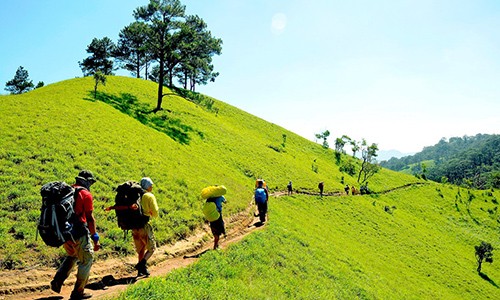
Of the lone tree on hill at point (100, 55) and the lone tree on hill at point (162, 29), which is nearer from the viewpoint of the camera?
the lone tree on hill at point (162, 29)

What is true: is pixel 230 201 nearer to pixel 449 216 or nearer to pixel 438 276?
pixel 438 276

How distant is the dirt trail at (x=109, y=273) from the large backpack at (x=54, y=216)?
2436 mm

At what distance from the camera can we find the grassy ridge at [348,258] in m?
11.5

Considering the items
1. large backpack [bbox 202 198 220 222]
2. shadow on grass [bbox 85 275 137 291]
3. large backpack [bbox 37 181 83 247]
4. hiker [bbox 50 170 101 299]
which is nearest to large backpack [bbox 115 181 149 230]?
hiker [bbox 50 170 101 299]

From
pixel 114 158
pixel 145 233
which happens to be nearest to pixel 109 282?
pixel 145 233

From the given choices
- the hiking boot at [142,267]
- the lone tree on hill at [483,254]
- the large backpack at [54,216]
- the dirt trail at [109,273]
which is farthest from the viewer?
the lone tree on hill at [483,254]

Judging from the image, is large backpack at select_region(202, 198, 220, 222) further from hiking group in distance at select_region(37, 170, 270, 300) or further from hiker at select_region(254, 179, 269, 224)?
hiker at select_region(254, 179, 269, 224)

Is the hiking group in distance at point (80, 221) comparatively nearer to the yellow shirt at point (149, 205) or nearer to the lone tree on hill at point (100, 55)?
the yellow shirt at point (149, 205)

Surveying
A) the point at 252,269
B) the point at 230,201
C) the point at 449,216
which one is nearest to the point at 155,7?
the point at 230,201

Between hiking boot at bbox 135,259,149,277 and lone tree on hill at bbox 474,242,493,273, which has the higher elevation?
hiking boot at bbox 135,259,149,277

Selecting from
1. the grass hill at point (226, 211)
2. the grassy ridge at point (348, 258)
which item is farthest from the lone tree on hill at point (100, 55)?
the grassy ridge at point (348, 258)

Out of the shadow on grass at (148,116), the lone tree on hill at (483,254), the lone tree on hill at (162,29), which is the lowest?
the lone tree on hill at (483,254)

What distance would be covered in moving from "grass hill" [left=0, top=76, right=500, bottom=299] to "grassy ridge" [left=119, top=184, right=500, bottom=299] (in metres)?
0.10

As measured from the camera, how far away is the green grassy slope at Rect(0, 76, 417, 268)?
13.2 metres
